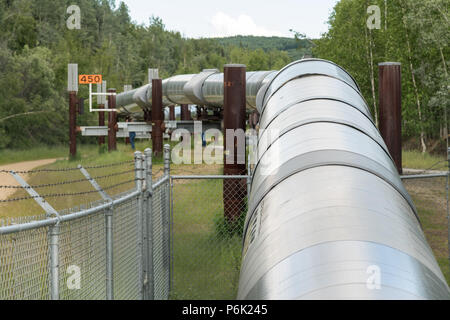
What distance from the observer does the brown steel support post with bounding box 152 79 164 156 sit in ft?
75.1

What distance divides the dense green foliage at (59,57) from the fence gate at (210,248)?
33.8m

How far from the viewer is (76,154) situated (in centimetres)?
2923

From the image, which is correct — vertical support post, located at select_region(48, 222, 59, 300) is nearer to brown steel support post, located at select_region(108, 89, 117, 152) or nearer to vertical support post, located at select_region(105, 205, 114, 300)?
vertical support post, located at select_region(105, 205, 114, 300)

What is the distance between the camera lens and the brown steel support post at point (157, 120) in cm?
2290

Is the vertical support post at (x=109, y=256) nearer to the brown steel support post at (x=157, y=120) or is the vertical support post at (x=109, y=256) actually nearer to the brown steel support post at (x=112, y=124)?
the brown steel support post at (x=157, y=120)

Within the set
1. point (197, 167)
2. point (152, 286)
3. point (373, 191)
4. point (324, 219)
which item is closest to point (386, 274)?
point (324, 219)

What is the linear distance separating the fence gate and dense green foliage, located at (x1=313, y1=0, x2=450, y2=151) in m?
19.9

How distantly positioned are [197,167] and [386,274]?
15.3 m

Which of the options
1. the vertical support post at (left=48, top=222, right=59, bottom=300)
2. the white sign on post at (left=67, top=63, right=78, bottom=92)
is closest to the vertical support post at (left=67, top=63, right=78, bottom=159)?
the white sign on post at (left=67, top=63, right=78, bottom=92)


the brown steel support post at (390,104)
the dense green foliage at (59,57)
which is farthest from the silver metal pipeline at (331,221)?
the dense green foliage at (59,57)

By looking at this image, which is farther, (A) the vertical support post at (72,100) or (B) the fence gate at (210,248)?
(A) the vertical support post at (72,100)

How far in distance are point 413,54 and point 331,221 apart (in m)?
32.7
